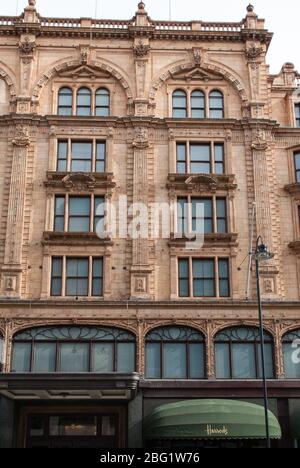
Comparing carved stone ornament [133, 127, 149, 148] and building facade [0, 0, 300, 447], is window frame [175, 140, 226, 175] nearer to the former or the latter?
building facade [0, 0, 300, 447]

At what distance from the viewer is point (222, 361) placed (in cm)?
3038

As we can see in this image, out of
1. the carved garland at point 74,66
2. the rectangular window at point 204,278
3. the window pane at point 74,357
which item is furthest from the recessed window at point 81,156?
the window pane at point 74,357

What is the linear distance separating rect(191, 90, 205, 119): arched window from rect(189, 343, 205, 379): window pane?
13.3 meters

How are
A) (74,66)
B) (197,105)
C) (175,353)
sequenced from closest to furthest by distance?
(175,353), (197,105), (74,66)

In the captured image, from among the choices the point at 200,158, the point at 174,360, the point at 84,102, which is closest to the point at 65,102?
the point at 84,102

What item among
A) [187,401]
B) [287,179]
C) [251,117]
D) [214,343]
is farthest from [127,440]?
[251,117]

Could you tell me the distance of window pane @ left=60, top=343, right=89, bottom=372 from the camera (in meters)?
29.9

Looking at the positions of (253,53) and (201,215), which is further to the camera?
(253,53)

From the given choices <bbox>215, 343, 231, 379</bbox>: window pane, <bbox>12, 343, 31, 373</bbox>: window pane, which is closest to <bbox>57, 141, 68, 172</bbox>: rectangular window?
<bbox>12, 343, 31, 373</bbox>: window pane

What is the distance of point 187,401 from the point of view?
28.4m

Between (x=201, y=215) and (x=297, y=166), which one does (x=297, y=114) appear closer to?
(x=297, y=166)

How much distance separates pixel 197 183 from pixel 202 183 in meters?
0.28

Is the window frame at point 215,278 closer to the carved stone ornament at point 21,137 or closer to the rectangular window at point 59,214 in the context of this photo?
the rectangular window at point 59,214

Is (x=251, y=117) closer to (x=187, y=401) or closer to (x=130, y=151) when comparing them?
(x=130, y=151)
